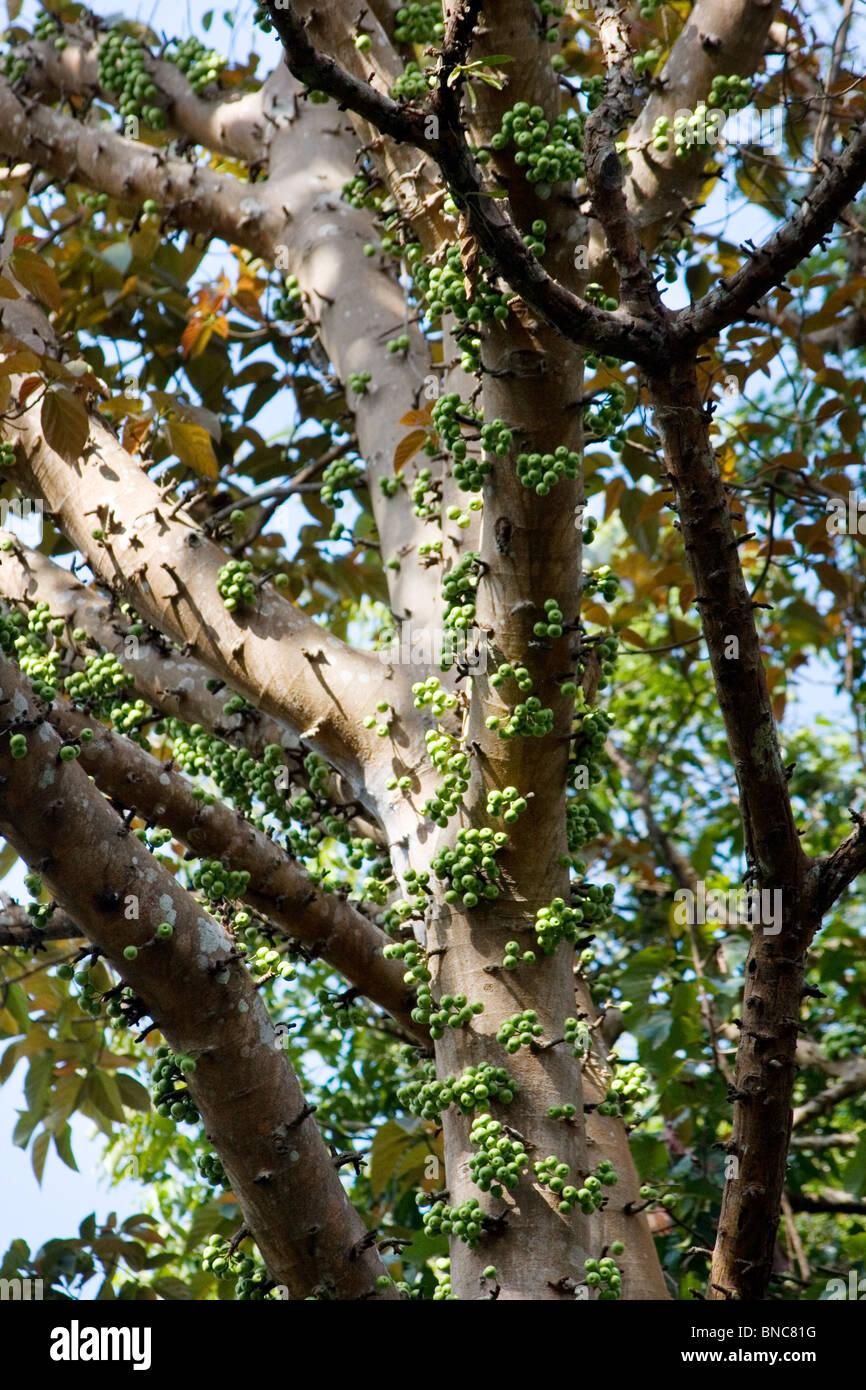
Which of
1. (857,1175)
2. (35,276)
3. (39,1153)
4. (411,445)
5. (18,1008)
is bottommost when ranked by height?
(857,1175)

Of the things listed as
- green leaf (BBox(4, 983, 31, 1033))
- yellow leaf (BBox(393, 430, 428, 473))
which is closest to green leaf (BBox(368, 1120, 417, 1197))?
green leaf (BBox(4, 983, 31, 1033))

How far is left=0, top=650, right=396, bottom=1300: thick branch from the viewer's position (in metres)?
2.60

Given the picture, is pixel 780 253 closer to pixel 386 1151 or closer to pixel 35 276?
pixel 35 276

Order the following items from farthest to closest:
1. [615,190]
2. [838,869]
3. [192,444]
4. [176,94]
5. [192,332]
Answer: [192,332], [176,94], [192,444], [838,869], [615,190]

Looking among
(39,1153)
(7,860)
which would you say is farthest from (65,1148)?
(7,860)

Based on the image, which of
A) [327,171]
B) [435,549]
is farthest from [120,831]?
[327,171]

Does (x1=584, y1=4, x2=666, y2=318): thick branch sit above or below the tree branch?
above

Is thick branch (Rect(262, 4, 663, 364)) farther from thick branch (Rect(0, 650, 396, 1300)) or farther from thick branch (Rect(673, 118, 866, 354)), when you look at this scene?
thick branch (Rect(0, 650, 396, 1300))

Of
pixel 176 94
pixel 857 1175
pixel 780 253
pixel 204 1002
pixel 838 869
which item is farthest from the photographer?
pixel 176 94

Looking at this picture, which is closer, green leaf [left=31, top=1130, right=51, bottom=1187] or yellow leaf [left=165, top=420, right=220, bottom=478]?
yellow leaf [left=165, top=420, right=220, bottom=478]

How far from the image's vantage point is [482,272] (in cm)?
276

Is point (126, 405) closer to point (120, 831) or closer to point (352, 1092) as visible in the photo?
point (120, 831)

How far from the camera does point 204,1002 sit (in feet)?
9.10

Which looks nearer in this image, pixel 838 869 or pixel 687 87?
pixel 838 869
